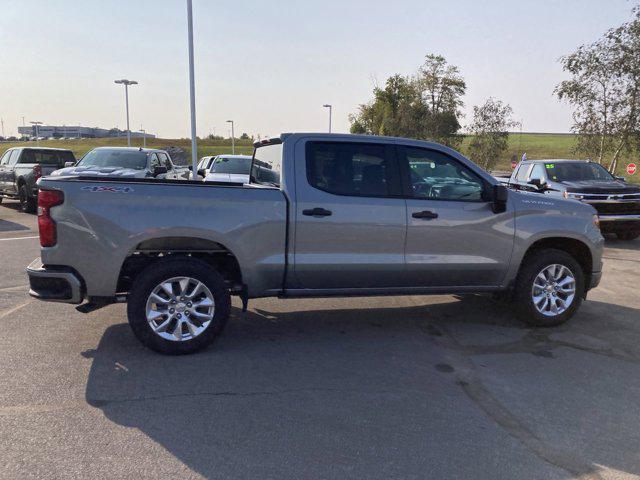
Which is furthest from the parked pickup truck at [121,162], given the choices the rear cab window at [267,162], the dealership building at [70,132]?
the dealership building at [70,132]

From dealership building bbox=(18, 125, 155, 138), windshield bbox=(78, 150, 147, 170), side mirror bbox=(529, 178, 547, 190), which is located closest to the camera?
side mirror bbox=(529, 178, 547, 190)

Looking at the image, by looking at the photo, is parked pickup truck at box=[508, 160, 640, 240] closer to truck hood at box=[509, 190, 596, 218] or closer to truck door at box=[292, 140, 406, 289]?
truck hood at box=[509, 190, 596, 218]

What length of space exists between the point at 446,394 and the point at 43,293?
3.36 m

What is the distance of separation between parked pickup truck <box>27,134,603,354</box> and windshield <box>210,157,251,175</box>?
29.9 ft

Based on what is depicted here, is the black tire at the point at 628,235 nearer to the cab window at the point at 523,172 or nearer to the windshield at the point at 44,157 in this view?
the cab window at the point at 523,172

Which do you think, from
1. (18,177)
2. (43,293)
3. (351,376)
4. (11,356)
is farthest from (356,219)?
(18,177)

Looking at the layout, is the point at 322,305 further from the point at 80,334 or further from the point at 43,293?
the point at 43,293

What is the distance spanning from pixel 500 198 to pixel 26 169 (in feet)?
48.2

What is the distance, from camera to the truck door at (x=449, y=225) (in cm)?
516

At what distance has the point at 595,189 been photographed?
11367 millimetres

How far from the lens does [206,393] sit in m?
3.92

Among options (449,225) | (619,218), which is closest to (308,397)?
(449,225)

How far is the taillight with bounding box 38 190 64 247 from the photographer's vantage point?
4293 millimetres

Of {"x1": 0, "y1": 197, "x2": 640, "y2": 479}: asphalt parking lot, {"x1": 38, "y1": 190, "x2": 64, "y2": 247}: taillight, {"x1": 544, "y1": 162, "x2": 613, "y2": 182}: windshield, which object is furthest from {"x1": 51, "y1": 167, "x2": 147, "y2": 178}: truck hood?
{"x1": 544, "y1": 162, "x2": 613, "y2": 182}: windshield
